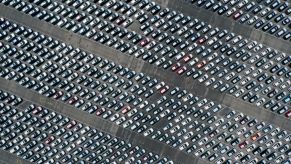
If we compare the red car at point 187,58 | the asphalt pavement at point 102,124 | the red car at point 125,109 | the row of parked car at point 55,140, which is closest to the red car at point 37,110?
the row of parked car at point 55,140

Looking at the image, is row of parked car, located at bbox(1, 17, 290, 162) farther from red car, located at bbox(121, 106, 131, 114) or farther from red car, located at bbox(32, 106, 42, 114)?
red car, located at bbox(32, 106, 42, 114)

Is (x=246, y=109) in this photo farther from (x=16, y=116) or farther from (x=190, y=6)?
(x=16, y=116)

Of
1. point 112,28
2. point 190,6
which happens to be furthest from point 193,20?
point 112,28

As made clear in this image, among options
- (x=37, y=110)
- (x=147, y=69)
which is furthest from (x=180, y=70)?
(x=37, y=110)

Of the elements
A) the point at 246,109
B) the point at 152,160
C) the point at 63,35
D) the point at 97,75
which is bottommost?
the point at 152,160

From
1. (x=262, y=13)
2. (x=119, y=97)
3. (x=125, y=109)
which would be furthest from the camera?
(x=125, y=109)

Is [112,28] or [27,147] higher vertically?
[112,28]

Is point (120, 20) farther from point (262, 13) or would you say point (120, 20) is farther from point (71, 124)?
point (262, 13)
